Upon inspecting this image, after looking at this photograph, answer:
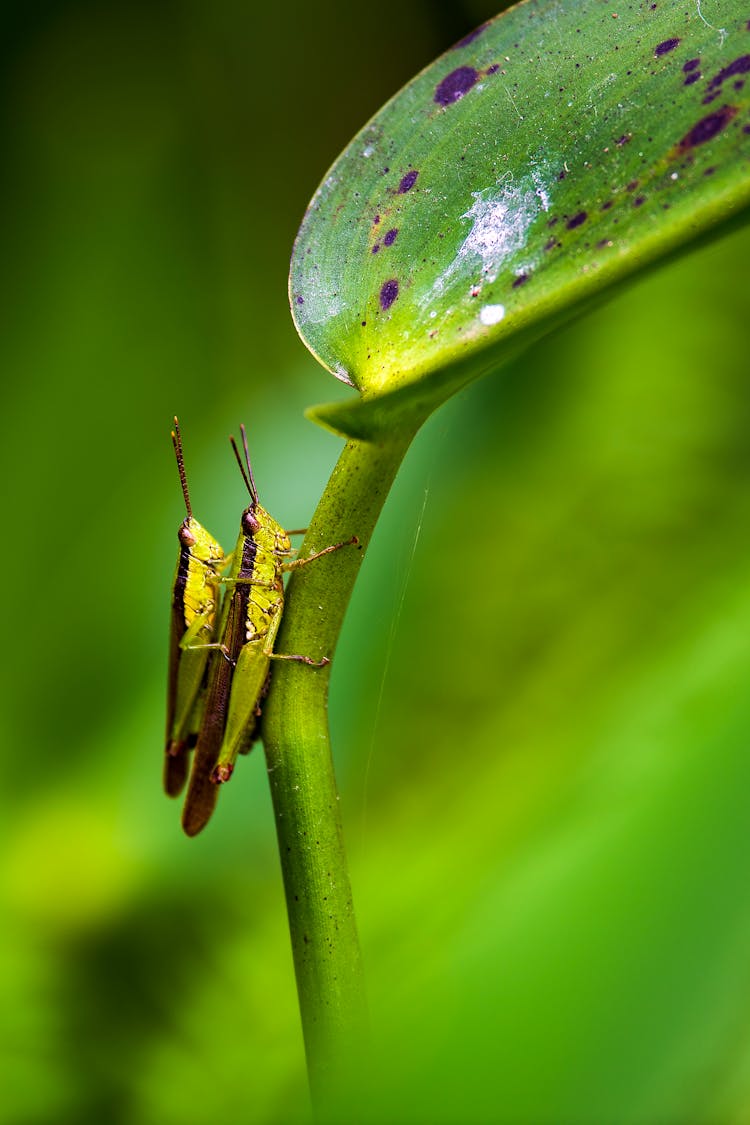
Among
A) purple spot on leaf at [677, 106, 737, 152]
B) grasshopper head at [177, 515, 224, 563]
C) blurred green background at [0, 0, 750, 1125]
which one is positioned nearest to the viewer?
blurred green background at [0, 0, 750, 1125]

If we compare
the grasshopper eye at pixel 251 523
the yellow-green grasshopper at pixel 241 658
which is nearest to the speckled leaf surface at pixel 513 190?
the yellow-green grasshopper at pixel 241 658

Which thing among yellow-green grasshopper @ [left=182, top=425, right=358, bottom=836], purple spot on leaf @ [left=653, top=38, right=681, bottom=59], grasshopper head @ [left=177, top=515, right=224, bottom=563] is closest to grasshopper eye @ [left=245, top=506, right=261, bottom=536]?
yellow-green grasshopper @ [left=182, top=425, right=358, bottom=836]

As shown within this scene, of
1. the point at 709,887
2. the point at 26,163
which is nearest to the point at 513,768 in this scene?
the point at 709,887

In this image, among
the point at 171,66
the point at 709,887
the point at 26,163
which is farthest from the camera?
the point at 171,66

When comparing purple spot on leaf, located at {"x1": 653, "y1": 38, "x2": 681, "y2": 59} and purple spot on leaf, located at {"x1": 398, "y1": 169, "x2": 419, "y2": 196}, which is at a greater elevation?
purple spot on leaf, located at {"x1": 653, "y1": 38, "x2": 681, "y2": 59}

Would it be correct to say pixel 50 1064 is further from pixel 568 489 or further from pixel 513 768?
pixel 568 489

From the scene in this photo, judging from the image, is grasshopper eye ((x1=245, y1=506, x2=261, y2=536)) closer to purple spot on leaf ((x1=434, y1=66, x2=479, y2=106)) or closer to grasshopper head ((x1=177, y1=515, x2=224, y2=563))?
grasshopper head ((x1=177, y1=515, x2=224, y2=563))
